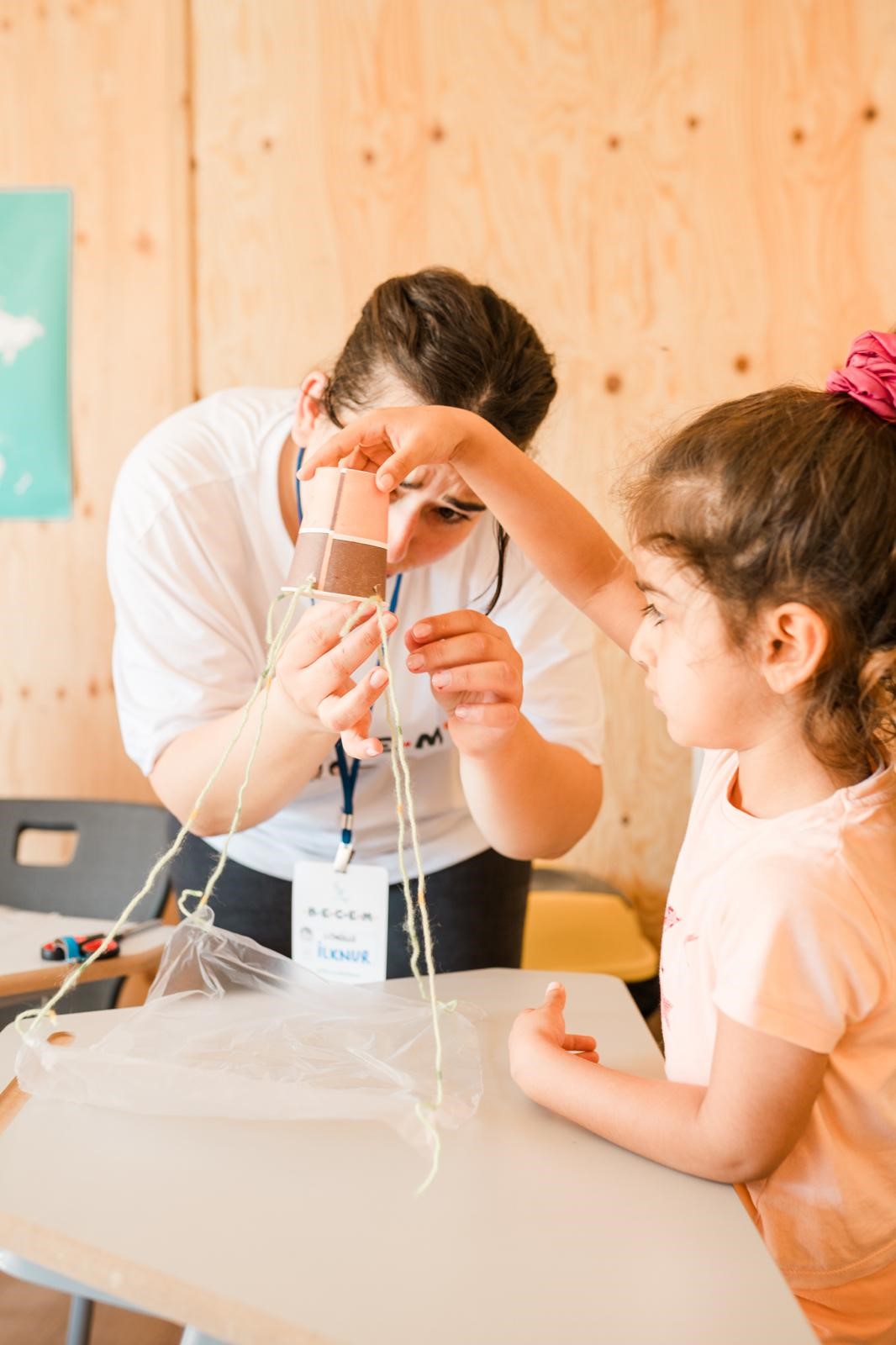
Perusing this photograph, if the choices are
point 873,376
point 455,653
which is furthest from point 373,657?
point 873,376

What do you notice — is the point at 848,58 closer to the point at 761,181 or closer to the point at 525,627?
the point at 761,181

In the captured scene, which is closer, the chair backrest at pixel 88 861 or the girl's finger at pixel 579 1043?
the girl's finger at pixel 579 1043

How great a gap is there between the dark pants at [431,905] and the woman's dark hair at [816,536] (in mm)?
689

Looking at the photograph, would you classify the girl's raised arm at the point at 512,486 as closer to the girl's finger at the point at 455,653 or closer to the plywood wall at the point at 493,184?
the girl's finger at the point at 455,653

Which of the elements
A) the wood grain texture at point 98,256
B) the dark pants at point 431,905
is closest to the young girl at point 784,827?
the dark pants at point 431,905

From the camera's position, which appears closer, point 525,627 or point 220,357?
point 525,627

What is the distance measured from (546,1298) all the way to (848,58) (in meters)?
2.37

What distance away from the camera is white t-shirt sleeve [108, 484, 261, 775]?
4.19 ft

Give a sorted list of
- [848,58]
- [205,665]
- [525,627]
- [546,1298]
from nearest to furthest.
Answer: [546,1298] < [205,665] < [525,627] < [848,58]

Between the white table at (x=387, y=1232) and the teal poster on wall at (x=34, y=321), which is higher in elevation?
the teal poster on wall at (x=34, y=321)

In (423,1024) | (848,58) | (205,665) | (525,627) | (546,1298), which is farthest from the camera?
(848,58)

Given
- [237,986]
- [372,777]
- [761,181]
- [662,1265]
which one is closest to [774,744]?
[662,1265]

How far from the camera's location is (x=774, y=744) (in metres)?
0.89

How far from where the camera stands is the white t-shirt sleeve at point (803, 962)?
0.76 metres
